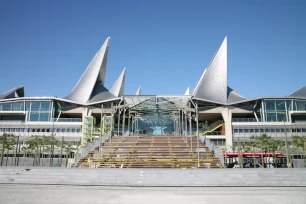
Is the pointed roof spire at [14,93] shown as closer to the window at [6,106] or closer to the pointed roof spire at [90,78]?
the window at [6,106]

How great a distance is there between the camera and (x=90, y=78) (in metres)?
62.6

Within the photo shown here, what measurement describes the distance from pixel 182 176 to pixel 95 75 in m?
52.4

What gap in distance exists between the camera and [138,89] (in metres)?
99.8

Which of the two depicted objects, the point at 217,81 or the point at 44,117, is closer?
the point at 44,117

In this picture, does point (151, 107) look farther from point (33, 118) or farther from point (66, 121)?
point (33, 118)

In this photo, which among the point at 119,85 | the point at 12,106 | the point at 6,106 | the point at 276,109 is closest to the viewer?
the point at 276,109

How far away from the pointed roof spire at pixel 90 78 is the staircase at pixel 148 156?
104 feet

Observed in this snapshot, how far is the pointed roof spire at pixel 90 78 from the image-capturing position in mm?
59531

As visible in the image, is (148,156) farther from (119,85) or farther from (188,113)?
(119,85)

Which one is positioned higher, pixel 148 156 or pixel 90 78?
pixel 90 78

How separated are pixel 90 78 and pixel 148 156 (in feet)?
142

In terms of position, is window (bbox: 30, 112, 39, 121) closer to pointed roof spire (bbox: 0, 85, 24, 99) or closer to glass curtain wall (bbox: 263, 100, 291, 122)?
pointed roof spire (bbox: 0, 85, 24, 99)

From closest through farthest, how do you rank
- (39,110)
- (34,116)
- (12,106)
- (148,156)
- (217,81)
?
1. (148,156)
2. (34,116)
3. (39,110)
4. (12,106)
5. (217,81)

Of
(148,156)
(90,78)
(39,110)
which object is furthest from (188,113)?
(39,110)
